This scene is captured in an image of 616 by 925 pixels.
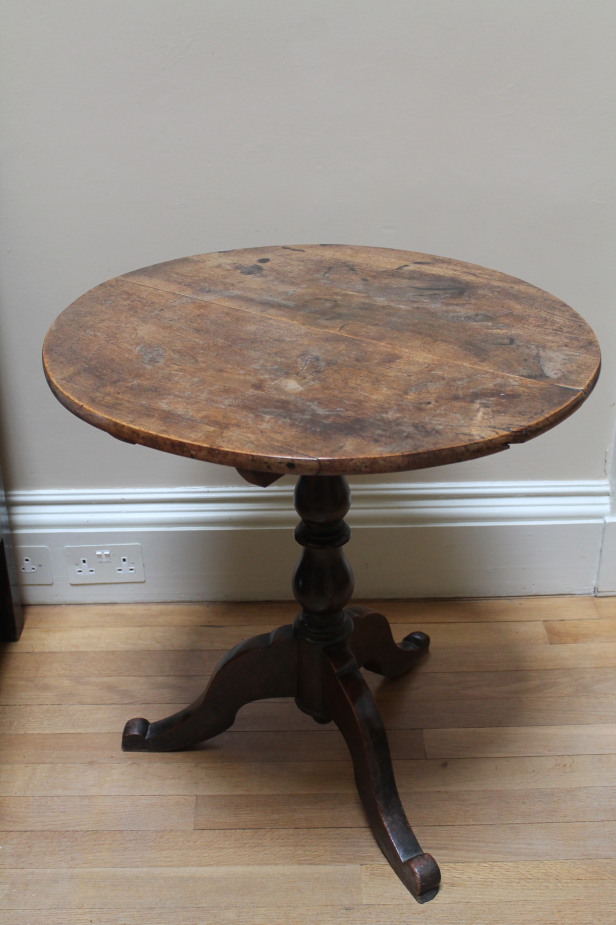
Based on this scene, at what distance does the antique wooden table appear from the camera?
1013mm

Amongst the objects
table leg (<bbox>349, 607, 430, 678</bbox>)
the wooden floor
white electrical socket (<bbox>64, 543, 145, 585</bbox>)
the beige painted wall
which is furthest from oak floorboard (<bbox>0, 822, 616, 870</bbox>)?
the beige painted wall

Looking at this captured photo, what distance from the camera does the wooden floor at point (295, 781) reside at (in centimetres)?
137

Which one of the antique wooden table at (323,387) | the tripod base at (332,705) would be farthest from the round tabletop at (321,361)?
the tripod base at (332,705)

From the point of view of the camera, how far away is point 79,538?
6.46 feet

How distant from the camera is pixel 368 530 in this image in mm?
1974

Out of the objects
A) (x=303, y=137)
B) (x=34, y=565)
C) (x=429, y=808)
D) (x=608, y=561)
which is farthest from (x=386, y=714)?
(x=303, y=137)

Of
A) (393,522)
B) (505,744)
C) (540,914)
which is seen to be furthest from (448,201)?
(540,914)

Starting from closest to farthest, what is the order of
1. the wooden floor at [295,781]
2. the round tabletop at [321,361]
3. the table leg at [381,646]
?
the round tabletop at [321,361] < the wooden floor at [295,781] < the table leg at [381,646]

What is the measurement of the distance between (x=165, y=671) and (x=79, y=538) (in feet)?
1.17

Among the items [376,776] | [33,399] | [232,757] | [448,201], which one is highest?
[448,201]

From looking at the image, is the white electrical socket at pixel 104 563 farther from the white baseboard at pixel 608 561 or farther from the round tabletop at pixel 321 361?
the white baseboard at pixel 608 561

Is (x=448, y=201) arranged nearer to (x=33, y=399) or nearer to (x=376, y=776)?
(x=33, y=399)

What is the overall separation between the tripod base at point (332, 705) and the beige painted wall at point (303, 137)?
0.77 metres

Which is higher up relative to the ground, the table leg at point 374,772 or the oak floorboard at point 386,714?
the table leg at point 374,772
